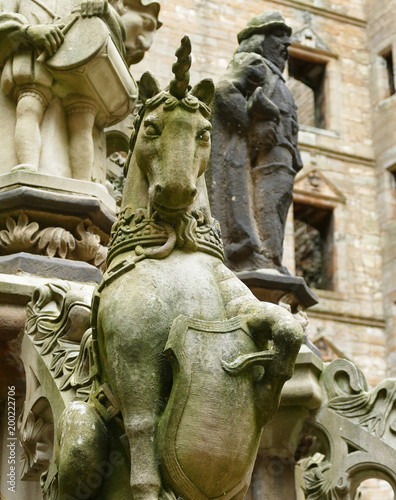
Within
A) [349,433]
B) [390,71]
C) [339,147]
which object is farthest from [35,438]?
[390,71]

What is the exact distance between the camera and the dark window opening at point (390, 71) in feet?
59.0

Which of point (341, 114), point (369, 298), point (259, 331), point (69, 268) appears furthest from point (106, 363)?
point (341, 114)

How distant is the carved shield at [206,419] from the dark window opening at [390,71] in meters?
16.0

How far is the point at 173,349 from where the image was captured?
8.52 ft

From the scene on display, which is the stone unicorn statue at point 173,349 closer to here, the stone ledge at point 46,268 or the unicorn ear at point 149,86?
the unicorn ear at point 149,86

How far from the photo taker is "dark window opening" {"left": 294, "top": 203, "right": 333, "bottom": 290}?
16505 mm

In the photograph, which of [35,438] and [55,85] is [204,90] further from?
[55,85]

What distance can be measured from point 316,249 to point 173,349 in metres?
14.8

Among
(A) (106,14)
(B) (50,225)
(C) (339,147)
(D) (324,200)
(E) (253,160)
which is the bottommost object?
(B) (50,225)

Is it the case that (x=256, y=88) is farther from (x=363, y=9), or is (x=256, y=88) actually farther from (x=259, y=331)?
(x=363, y=9)

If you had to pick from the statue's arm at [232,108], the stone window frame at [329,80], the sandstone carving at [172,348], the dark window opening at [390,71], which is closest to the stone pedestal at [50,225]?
the sandstone carving at [172,348]

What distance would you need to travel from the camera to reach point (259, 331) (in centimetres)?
269

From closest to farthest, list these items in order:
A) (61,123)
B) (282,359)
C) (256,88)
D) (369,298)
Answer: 1. (282,359)
2. (61,123)
3. (256,88)
4. (369,298)

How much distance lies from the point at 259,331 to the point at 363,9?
17.4m
